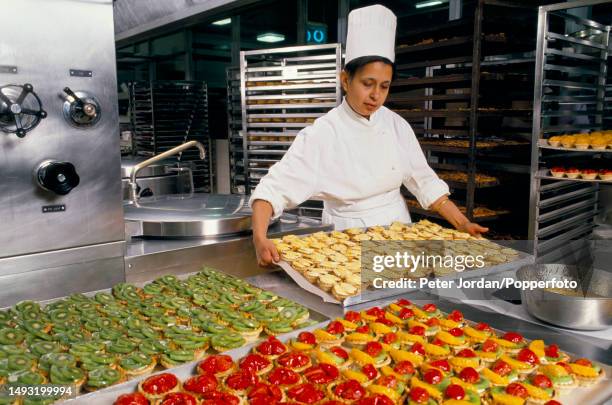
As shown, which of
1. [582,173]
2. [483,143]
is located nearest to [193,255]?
[483,143]

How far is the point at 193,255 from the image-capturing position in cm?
266

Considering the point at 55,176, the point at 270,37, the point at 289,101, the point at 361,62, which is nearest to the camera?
the point at 55,176

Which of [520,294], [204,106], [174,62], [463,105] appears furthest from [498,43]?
[174,62]

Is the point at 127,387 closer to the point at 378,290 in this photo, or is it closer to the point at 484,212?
the point at 378,290

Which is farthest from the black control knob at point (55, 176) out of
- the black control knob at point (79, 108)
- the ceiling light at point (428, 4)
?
the ceiling light at point (428, 4)

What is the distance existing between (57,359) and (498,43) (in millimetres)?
3931

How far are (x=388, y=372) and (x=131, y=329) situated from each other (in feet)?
2.57

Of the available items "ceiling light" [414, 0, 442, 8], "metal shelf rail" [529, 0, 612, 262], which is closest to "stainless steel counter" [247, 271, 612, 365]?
"metal shelf rail" [529, 0, 612, 262]

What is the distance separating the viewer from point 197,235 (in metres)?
2.79

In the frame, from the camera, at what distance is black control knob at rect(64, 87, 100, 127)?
7.20 feet

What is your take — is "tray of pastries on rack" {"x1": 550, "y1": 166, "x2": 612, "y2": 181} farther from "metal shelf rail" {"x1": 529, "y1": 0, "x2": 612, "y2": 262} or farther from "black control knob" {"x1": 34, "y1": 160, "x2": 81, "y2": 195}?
"black control knob" {"x1": 34, "y1": 160, "x2": 81, "y2": 195}

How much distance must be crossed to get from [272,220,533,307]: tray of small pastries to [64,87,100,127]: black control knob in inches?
37.7

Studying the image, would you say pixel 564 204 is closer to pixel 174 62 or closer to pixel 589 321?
pixel 589 321

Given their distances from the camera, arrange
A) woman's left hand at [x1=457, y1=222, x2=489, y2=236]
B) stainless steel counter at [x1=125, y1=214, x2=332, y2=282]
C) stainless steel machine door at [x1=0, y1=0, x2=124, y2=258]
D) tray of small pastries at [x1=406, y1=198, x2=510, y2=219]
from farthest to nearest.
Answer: tray of small pastries at [x1=406, y1=198, x2=510, y2=219] < woman's left hand at [x1=457, y1=222, x2=489, y2=236] < stainless steel counter at [x1=125, y1=214, x2=332, y2=282] < stainless steel machine door at [x1=0, y1=0, x2=124, y2=258]
